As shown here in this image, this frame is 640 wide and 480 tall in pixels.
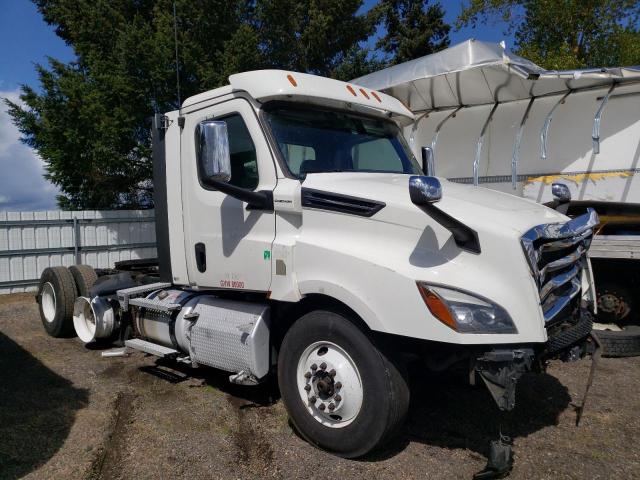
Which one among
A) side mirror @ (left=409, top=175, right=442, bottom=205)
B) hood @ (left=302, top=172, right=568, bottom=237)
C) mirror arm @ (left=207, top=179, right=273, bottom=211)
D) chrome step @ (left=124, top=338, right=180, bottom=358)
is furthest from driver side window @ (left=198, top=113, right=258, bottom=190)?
chrome step @ (left=124, top=338, right=180, bottom=358)

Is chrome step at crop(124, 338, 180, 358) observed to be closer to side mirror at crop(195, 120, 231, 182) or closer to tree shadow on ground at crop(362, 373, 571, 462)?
side mirror at crop(195, 120, 231, 182)

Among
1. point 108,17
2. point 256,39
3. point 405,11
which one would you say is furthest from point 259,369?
point 405,11

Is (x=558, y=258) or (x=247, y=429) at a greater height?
(x=558, y=258)

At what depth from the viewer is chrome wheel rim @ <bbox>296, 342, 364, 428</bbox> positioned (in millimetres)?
3424

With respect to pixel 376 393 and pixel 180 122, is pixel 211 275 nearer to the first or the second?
pixel 180 122

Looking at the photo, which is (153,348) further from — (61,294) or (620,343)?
(620,343)

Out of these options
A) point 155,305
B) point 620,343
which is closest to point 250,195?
point 155,305

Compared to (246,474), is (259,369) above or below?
above

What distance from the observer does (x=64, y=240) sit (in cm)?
1218

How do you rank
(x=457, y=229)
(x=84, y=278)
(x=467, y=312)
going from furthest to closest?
(x=84, y=278)
(x=457, y=229)
(x=467, y=312)

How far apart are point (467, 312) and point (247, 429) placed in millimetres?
2072

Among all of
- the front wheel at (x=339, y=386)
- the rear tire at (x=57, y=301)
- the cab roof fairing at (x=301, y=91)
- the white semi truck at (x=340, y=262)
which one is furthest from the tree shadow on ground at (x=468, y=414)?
the rear tire at (x=57, y=301)

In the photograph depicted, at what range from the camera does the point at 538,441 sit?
152 inches

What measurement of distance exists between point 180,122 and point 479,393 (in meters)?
3.80
